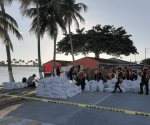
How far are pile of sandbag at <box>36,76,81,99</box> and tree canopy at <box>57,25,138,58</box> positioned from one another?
36.6m

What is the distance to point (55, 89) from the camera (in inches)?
617

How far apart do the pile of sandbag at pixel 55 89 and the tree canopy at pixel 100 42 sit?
36554mm

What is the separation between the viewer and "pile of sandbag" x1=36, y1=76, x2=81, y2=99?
15.6 meters

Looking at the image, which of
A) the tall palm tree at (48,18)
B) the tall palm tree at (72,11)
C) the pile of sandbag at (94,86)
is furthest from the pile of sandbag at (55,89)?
the tall palm tree at (72,11)

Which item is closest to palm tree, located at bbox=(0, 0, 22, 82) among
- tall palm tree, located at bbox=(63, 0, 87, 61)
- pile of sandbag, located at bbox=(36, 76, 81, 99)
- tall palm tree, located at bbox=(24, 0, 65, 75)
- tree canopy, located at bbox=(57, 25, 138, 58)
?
pile of sandbag, located at bbox=(36, 76, 81, 99)

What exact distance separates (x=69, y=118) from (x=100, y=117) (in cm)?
104

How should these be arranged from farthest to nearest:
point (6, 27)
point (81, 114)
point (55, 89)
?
1. point (6, 27)
2. point (55, 89)
3. point (81, 114)

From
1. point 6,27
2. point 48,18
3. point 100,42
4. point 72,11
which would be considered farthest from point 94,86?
point 100,42

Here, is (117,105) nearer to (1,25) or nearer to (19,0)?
(1,25)

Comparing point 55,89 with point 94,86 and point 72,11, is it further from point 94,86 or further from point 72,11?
point 72,11

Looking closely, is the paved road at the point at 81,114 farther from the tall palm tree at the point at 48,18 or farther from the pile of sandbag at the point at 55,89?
the tall palm tree at the point at 48,18

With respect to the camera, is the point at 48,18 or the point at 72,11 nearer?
the point at 48,18

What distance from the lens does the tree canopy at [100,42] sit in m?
53.1

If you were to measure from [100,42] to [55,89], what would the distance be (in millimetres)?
37895
